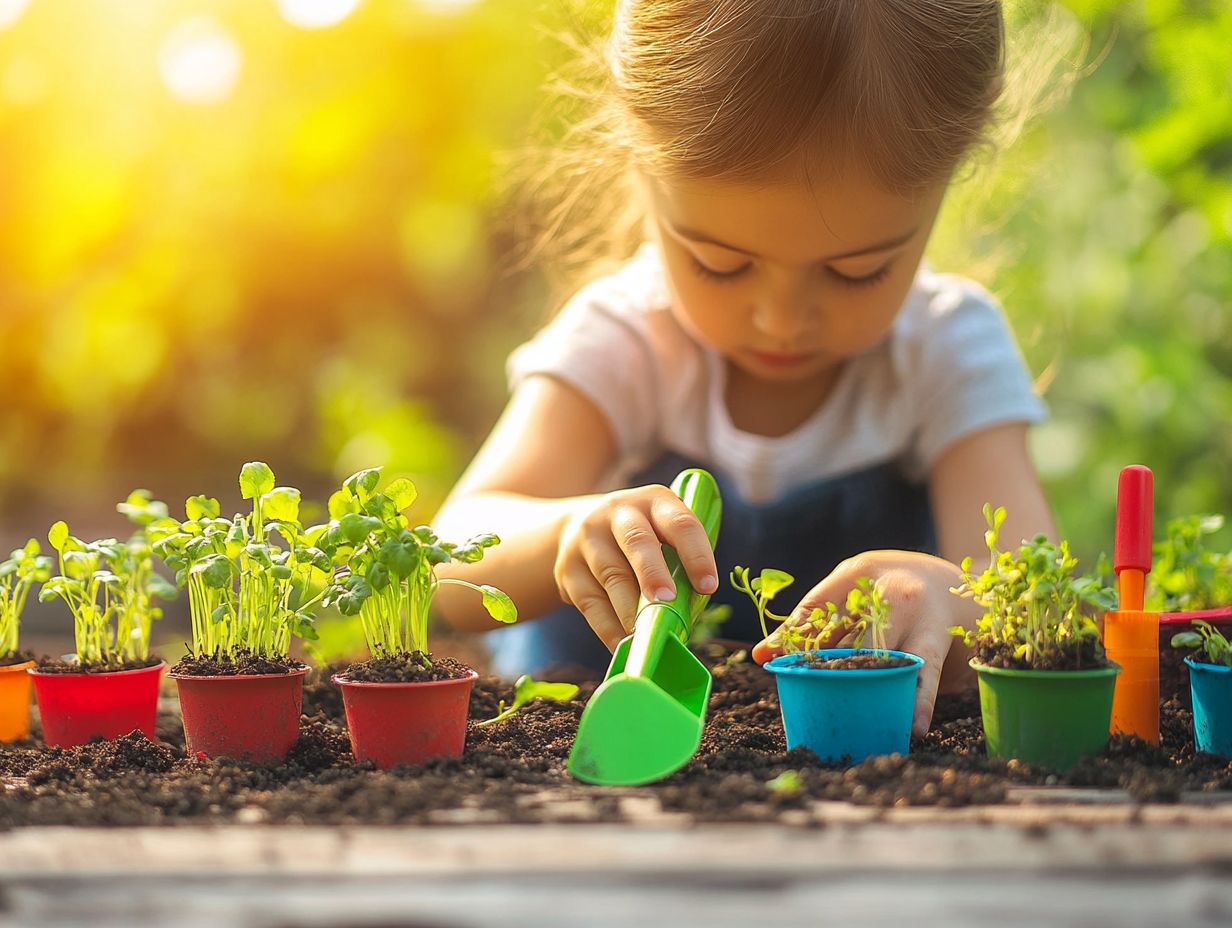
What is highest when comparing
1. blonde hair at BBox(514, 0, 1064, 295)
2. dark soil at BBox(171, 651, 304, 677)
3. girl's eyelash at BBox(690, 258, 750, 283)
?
blonde hair at BBox(514, 0, 1064, 295)

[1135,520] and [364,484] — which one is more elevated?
[364,484]

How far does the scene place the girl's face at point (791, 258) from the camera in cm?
170

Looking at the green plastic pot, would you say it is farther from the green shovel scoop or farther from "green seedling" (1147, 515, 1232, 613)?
"green seedling" (1147, 515, 1232, 613)

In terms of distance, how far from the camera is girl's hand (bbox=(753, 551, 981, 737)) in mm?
1424

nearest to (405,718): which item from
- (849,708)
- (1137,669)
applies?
(849,708)

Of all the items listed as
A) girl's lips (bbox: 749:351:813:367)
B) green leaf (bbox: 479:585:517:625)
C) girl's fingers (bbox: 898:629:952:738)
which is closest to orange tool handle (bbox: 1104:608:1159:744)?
girl's fingers (bbox: 898:629:952:738)

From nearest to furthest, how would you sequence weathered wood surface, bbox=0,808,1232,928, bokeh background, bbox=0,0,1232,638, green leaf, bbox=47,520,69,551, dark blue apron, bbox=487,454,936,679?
1. weathered wood surface, bbox=0,808,1232,928
2. green leaf, bbox=47,520,69,551
3. dark blue apron, bbox=487,454,936,679
4. bokeh background, bbox=0,0,1232,638

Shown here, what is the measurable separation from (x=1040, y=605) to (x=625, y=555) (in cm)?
48

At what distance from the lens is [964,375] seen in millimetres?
2334

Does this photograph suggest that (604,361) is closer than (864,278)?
No

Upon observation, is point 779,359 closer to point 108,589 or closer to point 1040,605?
→ point 1040,605

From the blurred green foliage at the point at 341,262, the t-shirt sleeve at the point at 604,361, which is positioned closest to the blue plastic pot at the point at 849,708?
the t-shirt sleeve at the point at 604,361

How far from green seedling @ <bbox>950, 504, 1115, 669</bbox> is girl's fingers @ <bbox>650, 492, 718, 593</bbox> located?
28cm

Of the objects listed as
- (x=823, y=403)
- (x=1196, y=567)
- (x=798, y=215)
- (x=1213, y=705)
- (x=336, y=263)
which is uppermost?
(x=336, y=263)
